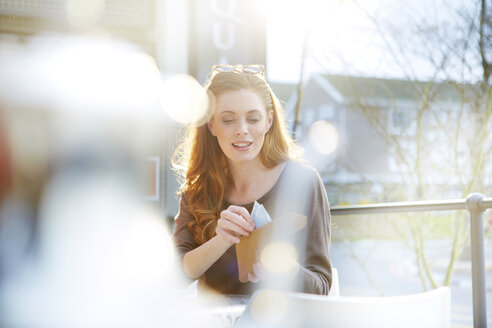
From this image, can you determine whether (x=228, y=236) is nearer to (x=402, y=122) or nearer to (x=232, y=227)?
(x=232, y=227)

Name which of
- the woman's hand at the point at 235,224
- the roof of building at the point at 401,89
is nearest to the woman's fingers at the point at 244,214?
the woman's hand at the point at 235,224

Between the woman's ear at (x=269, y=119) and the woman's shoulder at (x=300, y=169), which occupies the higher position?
the woman's ear at (x=269, y=119)

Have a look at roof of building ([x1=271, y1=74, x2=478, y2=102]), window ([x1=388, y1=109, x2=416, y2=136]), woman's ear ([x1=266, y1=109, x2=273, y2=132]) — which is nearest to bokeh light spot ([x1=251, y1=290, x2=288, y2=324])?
woman's ear ([x1=266, y1=109, x2=273, y2=132])

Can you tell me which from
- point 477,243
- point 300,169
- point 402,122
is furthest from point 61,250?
point 402,122

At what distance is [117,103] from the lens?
5.46 metres

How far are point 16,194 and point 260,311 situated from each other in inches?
31.7

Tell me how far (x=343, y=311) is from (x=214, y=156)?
125 centimetres

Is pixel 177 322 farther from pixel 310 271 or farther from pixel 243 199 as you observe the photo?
pixel 243 199

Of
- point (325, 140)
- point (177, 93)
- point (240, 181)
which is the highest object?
point (177, 93)

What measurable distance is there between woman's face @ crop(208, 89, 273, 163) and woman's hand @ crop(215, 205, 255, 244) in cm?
39

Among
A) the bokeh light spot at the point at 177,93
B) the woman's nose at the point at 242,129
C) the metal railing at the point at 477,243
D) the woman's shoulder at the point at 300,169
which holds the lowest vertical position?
the metal railing at the point at 477,243

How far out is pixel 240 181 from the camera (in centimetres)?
184

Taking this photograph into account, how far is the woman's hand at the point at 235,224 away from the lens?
136 centimetres

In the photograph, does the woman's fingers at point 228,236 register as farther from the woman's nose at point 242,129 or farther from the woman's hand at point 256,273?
the woman's nose at point 242,129
